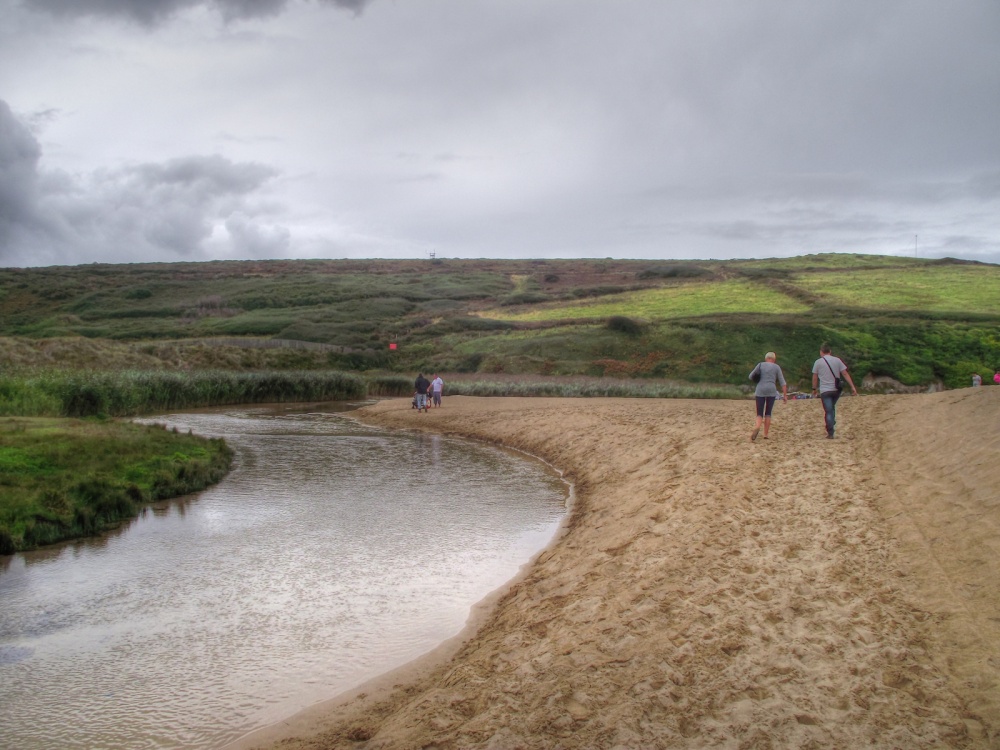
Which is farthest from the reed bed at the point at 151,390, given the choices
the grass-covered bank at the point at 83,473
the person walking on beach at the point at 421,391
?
the person walking on beach at the point at 421,391

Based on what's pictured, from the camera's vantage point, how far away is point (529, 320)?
220ft

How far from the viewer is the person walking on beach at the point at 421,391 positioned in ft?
109

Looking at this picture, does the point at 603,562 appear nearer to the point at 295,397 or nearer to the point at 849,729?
the point at 849,729

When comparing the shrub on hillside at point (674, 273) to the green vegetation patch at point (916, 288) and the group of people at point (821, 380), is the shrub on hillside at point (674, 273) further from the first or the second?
the group of people at point (821, 380)

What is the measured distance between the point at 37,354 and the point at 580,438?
119ft

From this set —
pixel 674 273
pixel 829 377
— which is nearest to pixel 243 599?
pixel 829 377

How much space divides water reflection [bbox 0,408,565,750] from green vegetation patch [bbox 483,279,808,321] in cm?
4521

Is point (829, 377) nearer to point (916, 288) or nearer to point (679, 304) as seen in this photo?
point (679, 304)

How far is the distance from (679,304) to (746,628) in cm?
5957

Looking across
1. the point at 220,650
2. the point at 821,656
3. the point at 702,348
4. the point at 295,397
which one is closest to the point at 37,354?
the point at 295,397

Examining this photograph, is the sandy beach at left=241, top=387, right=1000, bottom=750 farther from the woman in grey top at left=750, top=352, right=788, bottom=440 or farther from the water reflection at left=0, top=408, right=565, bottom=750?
the woman in grey top at left=750, top=352, right=788, bottom=440

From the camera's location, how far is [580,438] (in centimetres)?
2333

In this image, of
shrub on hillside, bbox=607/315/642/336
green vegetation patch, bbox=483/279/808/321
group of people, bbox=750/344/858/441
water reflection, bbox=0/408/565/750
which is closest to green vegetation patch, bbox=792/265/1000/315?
green vegetation patch, bbox=483/279/808/321

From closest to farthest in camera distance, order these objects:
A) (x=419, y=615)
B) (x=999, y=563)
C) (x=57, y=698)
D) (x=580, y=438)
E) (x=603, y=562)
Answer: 1. (x=57, y=698)
2. (x=999, y=563)
3. (x=419, y=615)
4. (x=603, y=562)
5. (x=580, y=438)
